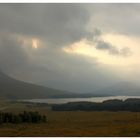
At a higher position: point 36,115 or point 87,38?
point 87,38

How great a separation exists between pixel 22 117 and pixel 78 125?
0.72 metres

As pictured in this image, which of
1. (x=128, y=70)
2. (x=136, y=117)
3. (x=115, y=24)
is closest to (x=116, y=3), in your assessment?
(x=115, y=24)

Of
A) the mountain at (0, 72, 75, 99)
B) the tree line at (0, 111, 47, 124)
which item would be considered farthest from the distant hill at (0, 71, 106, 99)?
the tree line at (0, 111, 47, 124)

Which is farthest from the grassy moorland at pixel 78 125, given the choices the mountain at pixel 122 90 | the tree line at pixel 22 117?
the mountain at pixel 122 90

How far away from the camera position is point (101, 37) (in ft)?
24.2

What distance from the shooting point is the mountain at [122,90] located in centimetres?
727

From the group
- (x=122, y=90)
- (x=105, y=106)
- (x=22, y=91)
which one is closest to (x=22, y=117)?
(x=22, y=91)

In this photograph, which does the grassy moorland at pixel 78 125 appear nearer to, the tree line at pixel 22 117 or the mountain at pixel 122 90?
the tree line at pixel 22 117

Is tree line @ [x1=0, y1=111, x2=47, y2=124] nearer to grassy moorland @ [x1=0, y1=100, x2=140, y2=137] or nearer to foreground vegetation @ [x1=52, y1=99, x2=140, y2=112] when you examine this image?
grassy moorland @ [x1=0, y1=100, x2=140, y2=137]

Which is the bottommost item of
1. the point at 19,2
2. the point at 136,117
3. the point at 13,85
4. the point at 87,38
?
the point at 136,117

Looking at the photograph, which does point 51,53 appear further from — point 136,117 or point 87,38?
point 136,117

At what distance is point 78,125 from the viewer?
7316 mm

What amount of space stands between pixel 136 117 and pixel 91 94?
0.64 m

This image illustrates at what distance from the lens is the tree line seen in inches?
288
